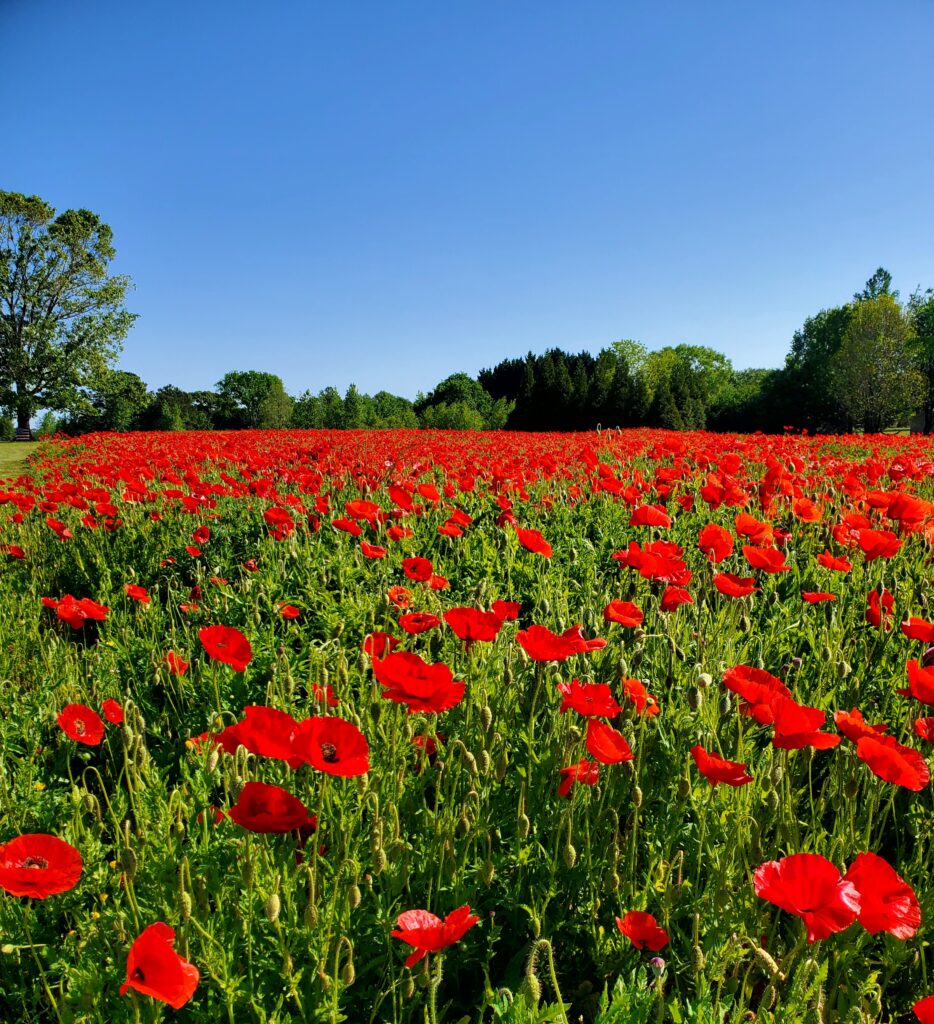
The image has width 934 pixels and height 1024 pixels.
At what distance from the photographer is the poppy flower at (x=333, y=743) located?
1160mm

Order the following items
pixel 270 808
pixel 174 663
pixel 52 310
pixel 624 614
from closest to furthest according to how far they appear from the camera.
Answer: pixel 270 808 < pixel 624 614 < pixel 174 663 < pixel 52 310

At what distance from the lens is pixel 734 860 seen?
1.67 meters

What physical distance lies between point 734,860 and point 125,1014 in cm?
137

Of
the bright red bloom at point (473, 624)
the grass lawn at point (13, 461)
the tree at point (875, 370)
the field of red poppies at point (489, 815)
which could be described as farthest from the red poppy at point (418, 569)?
the tree at point (875, 370)

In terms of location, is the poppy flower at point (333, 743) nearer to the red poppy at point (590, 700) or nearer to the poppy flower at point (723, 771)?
the red poppy at point (590, 700)

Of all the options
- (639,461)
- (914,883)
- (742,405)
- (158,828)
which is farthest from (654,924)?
(742,405)

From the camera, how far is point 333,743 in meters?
1.20

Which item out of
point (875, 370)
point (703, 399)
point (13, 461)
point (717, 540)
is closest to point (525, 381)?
point (703, 399)

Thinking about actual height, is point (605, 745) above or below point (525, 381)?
below

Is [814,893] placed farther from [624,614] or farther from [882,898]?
[624,614]

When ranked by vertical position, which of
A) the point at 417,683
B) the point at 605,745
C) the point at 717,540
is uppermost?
the point at 717,540

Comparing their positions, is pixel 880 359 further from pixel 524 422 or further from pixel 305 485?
pixel 305 485

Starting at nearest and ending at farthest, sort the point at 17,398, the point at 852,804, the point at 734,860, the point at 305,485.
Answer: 1. the point at 852,804
2. the point at 734,860
3. the point at 305,485
4. the point at 17,398

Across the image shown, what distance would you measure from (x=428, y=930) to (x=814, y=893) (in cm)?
59
